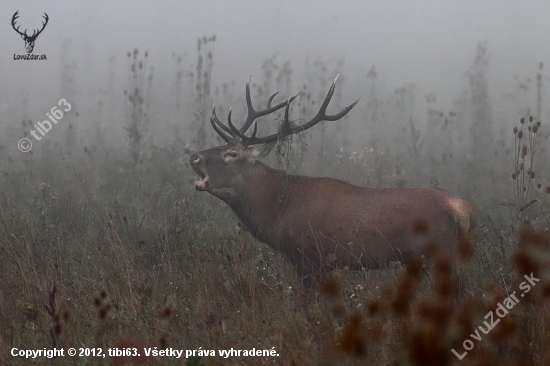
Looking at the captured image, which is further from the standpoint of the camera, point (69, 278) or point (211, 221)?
point (211, 221)

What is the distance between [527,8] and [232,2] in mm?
15575

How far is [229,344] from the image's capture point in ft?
12.7

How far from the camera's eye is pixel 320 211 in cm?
628

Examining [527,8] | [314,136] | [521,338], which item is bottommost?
[314,136]

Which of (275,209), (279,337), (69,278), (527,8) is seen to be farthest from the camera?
(527,8)

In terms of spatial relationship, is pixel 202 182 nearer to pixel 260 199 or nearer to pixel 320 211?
pixel 260 199

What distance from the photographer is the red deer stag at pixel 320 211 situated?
19.6ft

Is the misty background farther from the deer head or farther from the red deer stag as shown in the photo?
the red deer stag

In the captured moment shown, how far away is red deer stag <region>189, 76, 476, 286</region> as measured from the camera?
5969mm

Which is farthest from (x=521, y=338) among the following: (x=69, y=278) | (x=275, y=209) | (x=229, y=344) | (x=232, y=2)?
(x=232, y=2)

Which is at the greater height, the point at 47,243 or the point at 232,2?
the point at 232,2

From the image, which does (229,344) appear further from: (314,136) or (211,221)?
(314,136)

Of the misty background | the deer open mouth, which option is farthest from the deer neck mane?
the misty background

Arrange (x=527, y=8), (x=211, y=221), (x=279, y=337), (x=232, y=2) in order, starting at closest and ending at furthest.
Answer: (x=279, y=337) < (x=211, y=221) < (x=527, y=8) < (x=232, y=2)
